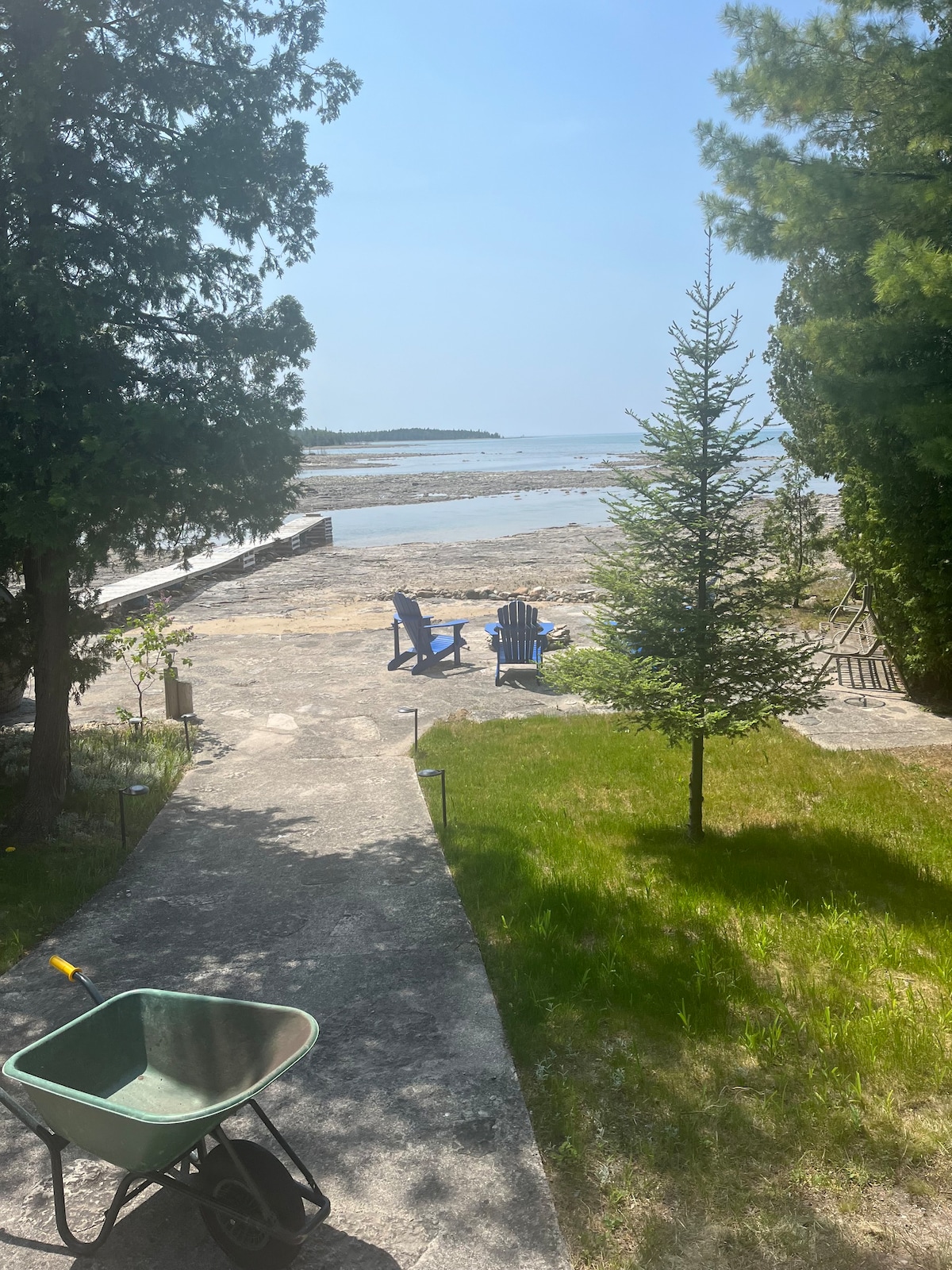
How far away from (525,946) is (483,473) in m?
96.1

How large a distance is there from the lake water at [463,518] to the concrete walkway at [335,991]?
78.5 feet

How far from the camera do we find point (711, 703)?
23.6ft

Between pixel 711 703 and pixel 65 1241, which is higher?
pixel 711 703

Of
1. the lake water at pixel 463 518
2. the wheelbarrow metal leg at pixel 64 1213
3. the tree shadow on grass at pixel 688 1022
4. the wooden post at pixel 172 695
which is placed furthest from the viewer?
the lake water at pixel 463 518

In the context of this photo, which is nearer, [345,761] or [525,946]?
[525,946]

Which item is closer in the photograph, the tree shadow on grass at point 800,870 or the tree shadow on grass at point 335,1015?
the tree shadow on grass at point 335,1015

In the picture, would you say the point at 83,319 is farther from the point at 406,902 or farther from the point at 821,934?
the point at 821,934

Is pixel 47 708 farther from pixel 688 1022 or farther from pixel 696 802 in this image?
pixel 688 1022

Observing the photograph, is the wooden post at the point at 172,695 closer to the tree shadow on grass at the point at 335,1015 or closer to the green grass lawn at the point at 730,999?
the tree shadow on grass at the point at 335,1015

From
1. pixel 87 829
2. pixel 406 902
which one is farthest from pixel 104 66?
pixel 406 902

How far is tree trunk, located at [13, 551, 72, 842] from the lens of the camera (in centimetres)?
841

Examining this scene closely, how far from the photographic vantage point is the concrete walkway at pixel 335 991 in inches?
136

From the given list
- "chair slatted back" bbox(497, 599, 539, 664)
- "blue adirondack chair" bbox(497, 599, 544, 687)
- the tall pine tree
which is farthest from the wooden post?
"chair slatted back" bbox(497, 599, 539, 664)

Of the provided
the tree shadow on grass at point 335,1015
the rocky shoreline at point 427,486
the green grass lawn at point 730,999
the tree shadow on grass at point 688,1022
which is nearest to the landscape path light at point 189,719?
the tree shadow on grass at point 335,1015
